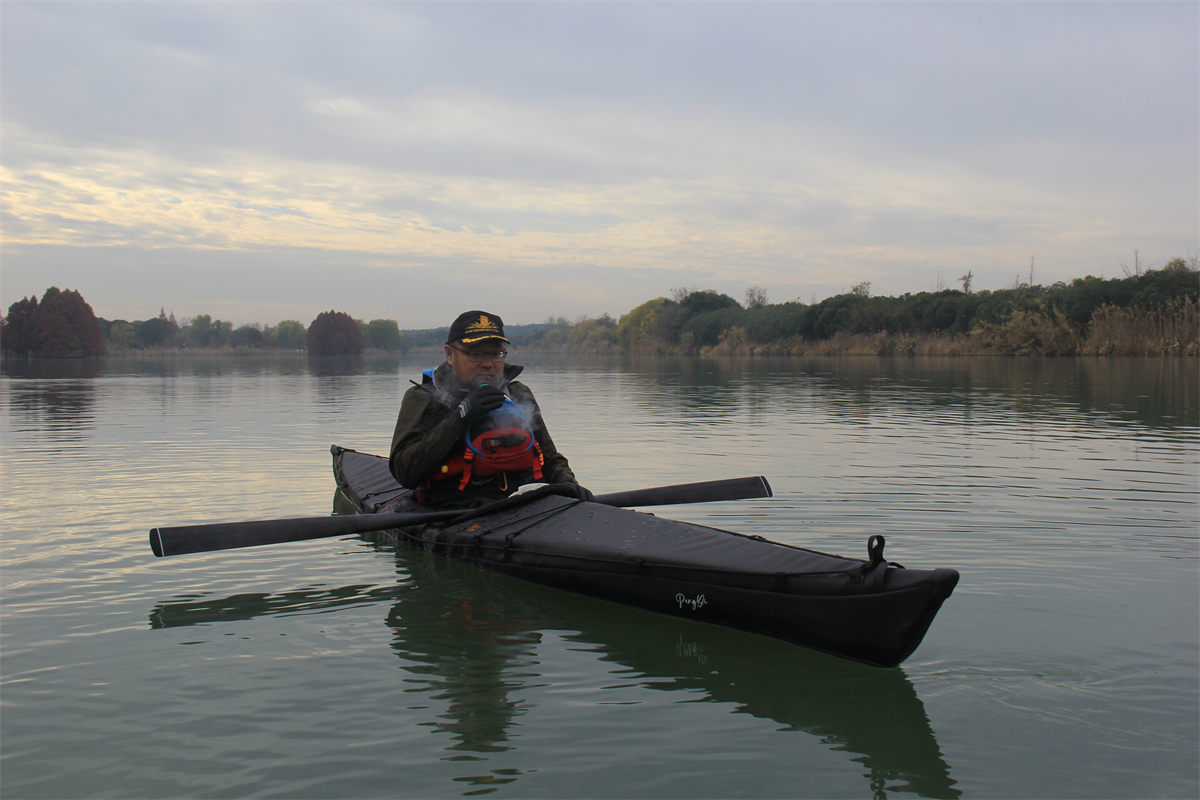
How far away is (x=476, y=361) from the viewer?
21.5 feet

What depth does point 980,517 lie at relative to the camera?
8164mm

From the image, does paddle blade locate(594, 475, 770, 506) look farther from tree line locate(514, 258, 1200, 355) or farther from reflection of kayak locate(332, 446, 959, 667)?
tree line locate(514, 258, 1200, 355)

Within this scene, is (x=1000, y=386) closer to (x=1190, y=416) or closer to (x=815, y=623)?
(x=1190, y=416)

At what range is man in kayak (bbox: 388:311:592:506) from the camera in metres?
6.38

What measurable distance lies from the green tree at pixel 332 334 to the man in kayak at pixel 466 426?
162m

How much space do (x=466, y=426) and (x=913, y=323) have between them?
57.0 meters

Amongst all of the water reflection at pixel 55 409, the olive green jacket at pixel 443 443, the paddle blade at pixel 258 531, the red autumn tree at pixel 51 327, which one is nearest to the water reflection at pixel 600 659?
the paddle blade at pixel 258 531

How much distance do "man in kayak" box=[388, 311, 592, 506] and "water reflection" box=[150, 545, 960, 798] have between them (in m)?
0.76

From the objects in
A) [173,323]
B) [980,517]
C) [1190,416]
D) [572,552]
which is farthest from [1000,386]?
[173,323]

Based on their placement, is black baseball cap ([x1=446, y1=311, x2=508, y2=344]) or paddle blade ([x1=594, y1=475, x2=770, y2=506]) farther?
paddle blade ([x1=594, y1=475, x2=770, y2=506])

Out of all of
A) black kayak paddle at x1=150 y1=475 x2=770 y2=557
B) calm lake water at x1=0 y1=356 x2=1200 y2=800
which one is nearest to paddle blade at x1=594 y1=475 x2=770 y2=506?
black kayak paddle at x1=150 y1=475 x2=770 y2=557

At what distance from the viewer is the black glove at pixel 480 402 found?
6117mm

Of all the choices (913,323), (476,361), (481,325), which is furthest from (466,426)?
(913,323)

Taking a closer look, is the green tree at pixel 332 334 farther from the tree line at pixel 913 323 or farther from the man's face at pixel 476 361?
the man's face at pixel 476 361
